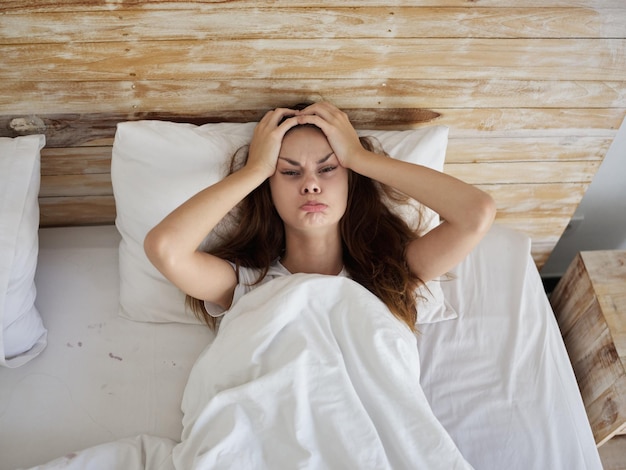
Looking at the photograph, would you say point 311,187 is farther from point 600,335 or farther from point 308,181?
point 600,335

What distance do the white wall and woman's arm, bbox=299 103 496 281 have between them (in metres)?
0.69

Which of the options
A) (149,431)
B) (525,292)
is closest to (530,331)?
(525,292)

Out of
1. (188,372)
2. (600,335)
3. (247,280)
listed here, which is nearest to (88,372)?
(188,372)

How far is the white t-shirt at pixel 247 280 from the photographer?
4.20 ft

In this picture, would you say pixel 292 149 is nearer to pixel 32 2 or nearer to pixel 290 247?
pixel 290 247

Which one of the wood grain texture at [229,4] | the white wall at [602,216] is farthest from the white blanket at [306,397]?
the white wall at [602,216]

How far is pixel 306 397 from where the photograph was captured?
1073 millimetres

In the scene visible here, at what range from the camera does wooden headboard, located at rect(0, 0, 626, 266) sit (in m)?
1.20

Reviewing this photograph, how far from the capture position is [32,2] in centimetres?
115

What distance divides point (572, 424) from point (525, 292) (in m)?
0.33

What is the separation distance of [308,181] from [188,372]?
1.70ft

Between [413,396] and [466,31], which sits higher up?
[466,31]

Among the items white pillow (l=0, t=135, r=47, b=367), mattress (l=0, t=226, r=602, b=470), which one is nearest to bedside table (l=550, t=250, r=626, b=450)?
mattress (l=0, t=226, r=602, b=470)

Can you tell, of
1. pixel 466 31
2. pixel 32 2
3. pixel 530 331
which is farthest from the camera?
pixel 530 331
